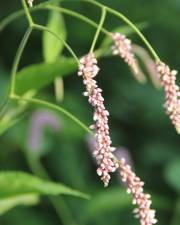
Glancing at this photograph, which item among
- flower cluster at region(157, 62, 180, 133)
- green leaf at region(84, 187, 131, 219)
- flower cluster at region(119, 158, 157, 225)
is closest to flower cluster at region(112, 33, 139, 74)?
flower cluster at region(157, 62, 180, 133)

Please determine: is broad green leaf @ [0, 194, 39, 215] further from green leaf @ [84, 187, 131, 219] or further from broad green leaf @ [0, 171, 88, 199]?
green leaf @ [84, 187, 131, 219]

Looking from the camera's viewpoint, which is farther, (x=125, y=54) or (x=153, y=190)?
(x=153, y=190)

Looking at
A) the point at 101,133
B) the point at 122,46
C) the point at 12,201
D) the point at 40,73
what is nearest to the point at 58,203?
the point at 12,201

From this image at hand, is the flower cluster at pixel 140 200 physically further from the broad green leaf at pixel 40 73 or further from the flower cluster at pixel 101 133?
the broad green leaf at pixel 40 73

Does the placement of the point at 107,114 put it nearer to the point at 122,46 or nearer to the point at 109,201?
the point at 122,46

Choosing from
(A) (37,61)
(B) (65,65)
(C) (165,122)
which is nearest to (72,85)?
(A) (37,61)

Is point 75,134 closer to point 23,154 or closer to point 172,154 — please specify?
point 23,154

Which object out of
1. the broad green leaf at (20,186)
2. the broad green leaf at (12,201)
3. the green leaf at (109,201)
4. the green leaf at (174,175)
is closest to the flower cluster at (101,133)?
the broad green leaf at (20,186)
